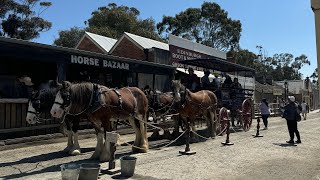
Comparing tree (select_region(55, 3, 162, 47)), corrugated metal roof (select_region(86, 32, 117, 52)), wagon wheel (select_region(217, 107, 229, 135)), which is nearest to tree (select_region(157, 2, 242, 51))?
tree (select_region(55, 3, 162, 47))

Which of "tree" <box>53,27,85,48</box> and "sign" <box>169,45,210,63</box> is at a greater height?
"tree" <box>53,27,85,48</box>

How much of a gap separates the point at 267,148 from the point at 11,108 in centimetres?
861

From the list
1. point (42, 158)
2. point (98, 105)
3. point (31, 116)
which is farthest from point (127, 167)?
point (42, 158)

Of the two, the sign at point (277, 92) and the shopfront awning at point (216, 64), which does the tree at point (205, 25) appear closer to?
the sign at point (277, 92)

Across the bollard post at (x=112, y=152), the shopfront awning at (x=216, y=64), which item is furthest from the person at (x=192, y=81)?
the bollard post at (x=112, y=152)

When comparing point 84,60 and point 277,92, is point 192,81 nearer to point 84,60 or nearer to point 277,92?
point 84,60

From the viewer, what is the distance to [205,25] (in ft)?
181

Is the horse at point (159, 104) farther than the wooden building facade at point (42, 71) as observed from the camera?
Yes

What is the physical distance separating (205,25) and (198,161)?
1861 inches

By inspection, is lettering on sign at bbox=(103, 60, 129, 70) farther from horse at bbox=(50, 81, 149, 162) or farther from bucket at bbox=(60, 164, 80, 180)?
bucket at bbox=(60, 164, 80, 180)

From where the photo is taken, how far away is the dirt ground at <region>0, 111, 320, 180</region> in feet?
27.0

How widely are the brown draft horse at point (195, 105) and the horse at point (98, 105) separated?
7.85 ft

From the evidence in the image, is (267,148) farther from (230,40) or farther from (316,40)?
(230,40)

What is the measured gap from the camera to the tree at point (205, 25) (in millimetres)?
54688
